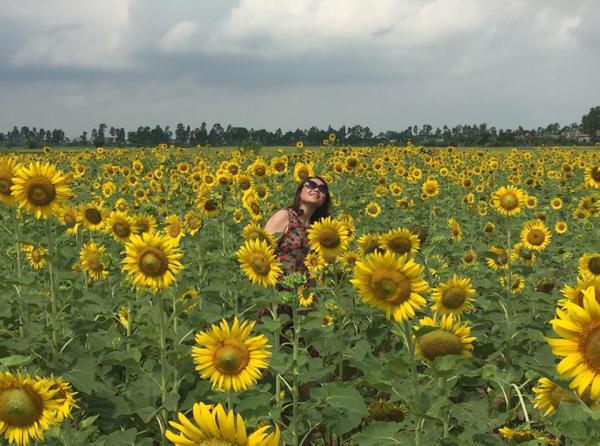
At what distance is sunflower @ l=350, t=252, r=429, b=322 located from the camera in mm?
2793

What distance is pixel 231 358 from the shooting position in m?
2.64

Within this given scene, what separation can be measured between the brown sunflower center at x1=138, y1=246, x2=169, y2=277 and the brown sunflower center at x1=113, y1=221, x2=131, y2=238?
5.82 feet

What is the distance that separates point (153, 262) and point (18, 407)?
142 centimetres

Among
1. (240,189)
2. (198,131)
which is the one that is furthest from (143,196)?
(198,131)

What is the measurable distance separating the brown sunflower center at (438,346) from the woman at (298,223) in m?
2.75

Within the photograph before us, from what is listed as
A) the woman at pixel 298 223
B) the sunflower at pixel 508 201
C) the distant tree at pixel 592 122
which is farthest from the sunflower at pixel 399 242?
the distant tree at pixel 592 122

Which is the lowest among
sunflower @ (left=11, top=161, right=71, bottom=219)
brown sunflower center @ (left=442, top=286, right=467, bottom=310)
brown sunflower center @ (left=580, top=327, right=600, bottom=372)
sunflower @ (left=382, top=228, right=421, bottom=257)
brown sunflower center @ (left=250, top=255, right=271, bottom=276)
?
brown sunflower center @ (left=442, top=286, right=467, bottom=310)

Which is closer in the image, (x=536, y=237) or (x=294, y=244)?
(x=294, y=244)

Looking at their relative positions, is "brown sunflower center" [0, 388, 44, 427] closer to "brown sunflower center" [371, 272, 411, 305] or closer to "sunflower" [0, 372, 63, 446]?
"sunflower" [0, 372, 63, 446]

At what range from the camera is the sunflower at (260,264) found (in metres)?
4.30

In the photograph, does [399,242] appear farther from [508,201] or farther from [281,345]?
[508,201]

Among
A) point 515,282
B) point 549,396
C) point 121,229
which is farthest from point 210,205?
point 549,396

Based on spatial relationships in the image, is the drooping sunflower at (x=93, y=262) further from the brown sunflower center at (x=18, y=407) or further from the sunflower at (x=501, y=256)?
the sunflower at (x=501, y=256)

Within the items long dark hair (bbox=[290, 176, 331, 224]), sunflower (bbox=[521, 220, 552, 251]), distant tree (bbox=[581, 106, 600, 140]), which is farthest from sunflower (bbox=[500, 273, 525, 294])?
distant tree (bbox=[581, 106, 600, 140])
